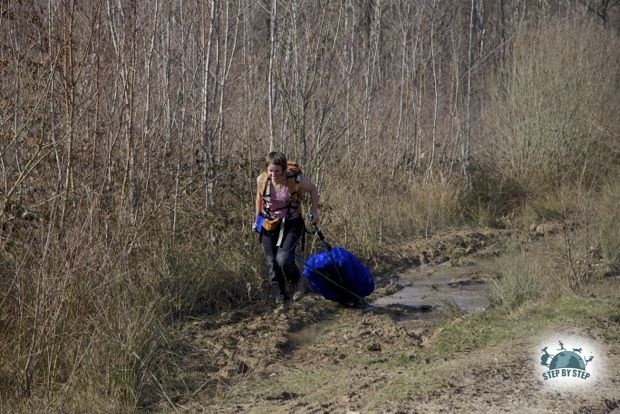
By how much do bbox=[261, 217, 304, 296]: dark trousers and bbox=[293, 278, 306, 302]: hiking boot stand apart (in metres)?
0.19

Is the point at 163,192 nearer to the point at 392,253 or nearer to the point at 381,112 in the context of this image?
the point at 392,253

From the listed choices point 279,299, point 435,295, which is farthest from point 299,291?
point 435,295

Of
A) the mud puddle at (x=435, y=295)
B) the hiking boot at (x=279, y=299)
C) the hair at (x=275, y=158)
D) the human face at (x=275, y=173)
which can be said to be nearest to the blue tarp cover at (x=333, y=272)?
the hiking boot at (x=279, y=299)

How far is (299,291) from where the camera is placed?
9.17m

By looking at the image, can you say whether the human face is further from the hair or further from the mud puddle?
the mud puddle

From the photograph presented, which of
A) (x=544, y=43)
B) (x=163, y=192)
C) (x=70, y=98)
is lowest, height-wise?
(x=163, y=192)

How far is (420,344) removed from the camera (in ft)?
24.0

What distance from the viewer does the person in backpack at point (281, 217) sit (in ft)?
27.7

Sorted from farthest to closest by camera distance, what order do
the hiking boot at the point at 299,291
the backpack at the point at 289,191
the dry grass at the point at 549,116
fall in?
1. the dry grass at the point at 549,116
2. the hiking boot at the point at 299,291
3. the backpack at the point at 289,191

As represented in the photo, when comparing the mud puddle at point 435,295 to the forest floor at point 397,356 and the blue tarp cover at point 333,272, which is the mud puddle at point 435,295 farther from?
the blue tarp cover at point 333,272

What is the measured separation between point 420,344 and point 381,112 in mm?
7323

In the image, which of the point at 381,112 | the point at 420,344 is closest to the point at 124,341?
the point at 420,344

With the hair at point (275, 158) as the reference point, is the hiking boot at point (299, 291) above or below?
below

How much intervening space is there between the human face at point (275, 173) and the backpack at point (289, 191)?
2.8 inches
